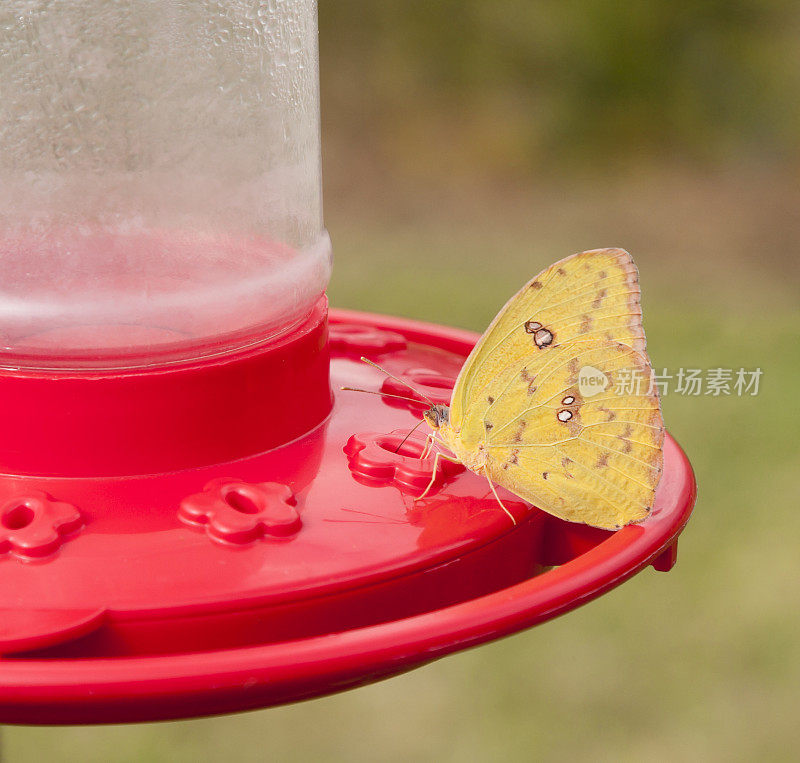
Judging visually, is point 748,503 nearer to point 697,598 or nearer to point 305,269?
point 697,598

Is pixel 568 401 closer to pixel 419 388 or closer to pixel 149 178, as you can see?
pixel 419 388

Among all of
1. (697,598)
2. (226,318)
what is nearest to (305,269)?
(226,318)
